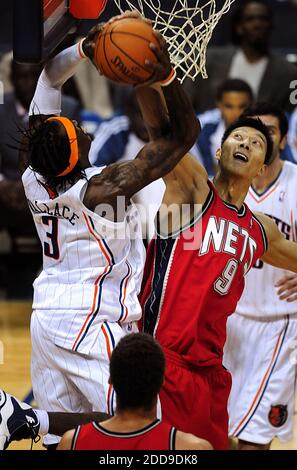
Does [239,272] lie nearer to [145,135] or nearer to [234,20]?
[145,135]

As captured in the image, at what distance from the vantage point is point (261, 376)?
21.1 feet

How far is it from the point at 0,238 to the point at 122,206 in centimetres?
754

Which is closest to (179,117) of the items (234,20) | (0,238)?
(234,20)

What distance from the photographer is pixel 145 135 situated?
973cm

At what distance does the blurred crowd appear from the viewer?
9.62 m

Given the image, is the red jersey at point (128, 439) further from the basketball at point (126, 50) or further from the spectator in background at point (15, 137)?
the spectator in background at point (15, 137)

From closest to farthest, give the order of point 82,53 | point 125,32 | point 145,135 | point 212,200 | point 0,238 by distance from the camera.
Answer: point 125,32
point 82,53
point 212,200
point 145,135
point 0,238

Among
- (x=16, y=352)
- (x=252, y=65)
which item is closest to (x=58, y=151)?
(x=16, y=352)

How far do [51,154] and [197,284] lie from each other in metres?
0.96

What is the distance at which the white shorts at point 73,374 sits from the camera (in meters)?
4.63

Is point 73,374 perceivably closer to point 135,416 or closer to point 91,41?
point 135,416

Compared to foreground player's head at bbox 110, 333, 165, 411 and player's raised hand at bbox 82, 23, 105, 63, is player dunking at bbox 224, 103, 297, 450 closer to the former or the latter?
player's raised hand at bbox 82, 23, 105, 63

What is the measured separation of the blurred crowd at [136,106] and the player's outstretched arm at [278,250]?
354 cm

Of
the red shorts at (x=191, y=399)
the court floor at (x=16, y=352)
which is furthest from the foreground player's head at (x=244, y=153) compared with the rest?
the court floor at (x=16, y=352)
